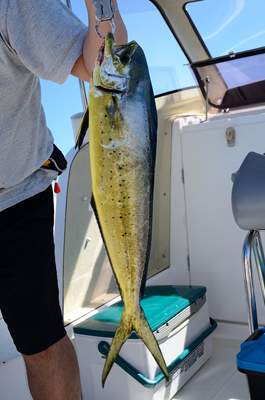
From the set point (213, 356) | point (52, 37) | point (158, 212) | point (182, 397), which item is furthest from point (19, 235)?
point (158, 212)

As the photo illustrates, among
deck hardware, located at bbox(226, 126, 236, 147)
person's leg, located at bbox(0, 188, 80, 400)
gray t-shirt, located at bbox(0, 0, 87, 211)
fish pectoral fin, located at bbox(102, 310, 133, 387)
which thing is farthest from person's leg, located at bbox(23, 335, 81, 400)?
deck hardware, located at bbox(226, 126, 236, 147)

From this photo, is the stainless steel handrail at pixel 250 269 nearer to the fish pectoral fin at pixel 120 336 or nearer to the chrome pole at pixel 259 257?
the chrome pole at pixel 259 257

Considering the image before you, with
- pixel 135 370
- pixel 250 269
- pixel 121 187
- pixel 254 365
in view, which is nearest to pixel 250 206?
pixel 250 269

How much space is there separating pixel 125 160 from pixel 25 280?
70 centimetres

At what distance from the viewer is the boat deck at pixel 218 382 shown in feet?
7.13

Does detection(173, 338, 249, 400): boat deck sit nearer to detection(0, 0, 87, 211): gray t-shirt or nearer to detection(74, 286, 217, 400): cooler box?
detection(74, 286, 217, 400): cooler box

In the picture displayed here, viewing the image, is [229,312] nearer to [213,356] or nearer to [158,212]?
[213,356]

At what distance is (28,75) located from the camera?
1.20 metres

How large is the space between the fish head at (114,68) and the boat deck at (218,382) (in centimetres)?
185

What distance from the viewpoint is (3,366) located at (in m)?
1.94

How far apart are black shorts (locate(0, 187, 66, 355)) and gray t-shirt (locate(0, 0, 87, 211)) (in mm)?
61

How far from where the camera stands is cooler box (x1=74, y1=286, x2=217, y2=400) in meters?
2.05

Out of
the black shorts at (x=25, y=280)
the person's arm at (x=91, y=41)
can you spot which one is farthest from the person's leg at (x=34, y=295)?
the person's arm at (x=91, y=41)

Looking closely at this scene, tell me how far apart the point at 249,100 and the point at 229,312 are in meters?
1.49
